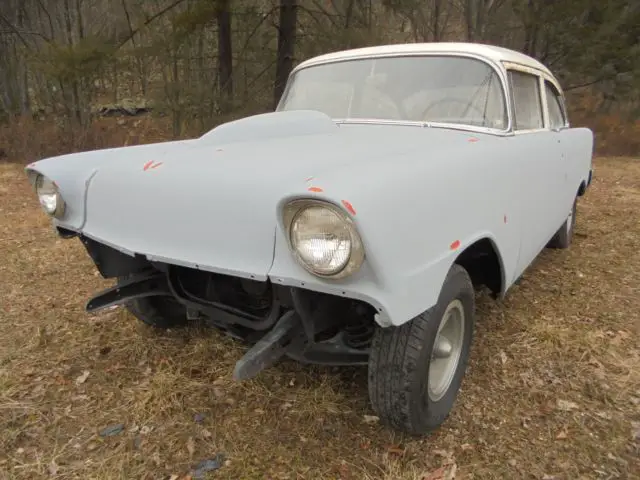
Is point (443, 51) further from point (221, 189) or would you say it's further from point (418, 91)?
point (221, 189)

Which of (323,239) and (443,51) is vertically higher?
(443,51)

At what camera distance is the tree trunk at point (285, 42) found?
1023cm

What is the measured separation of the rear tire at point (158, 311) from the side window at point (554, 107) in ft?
10.1

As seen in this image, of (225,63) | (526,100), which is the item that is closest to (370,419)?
(526,100)

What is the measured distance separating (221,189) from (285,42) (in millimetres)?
9367

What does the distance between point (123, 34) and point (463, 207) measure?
9290mm

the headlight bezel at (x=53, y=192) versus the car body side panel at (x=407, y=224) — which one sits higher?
the car body side panel at (x=407, y=224)

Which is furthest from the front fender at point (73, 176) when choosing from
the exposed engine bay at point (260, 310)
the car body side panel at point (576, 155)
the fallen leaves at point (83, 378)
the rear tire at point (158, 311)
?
the car body side panel at point (576, 155)

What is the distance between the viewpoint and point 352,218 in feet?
4.98

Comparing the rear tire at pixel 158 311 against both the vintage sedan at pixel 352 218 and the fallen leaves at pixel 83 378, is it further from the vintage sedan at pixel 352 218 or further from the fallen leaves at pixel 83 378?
the fallen leaves at pixel 83 378

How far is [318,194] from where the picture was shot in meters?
1.54

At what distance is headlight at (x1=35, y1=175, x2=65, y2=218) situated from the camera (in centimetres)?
239

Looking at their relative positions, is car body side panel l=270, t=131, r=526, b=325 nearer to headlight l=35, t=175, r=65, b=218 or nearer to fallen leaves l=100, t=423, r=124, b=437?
fallen leaves l=100, t=423, r=124, b=437

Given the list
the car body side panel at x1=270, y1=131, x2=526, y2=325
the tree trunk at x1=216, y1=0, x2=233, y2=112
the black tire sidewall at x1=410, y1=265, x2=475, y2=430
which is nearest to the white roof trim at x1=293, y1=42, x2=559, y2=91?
the car body side panel at x1=270, y1=131, x2=526, y2=325
